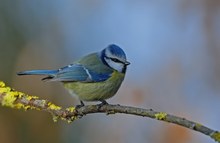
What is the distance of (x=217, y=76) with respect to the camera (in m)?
3.79

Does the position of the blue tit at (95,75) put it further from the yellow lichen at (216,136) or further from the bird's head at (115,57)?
the yellow lichen at (216,136)

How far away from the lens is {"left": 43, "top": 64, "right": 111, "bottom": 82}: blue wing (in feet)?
6.39

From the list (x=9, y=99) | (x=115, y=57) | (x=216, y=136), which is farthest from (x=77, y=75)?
(x=216, y=136)

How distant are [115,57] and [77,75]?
20cm

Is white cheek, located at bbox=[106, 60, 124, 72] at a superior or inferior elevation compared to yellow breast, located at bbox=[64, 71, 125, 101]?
superior

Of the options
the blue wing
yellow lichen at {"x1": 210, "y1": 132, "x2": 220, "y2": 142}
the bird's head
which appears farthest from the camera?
the bird's head

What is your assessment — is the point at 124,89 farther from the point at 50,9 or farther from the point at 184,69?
the point at 50,9

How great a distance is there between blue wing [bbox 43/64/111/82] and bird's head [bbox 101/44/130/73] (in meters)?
0.07

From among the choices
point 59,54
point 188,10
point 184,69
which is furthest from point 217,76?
point 59,54

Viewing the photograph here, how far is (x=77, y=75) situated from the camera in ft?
6.63

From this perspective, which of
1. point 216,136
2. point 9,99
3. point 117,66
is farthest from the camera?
point 117,66

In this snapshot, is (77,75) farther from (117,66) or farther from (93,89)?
(117,66)

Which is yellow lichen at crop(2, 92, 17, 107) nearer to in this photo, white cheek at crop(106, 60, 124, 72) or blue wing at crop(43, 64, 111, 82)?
blue wing at crop(43, 64, 111, 82)

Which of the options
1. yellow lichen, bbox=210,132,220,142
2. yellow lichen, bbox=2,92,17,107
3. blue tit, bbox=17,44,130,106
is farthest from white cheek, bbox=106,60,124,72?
yellow lichen, bbox=210,132,220,142
